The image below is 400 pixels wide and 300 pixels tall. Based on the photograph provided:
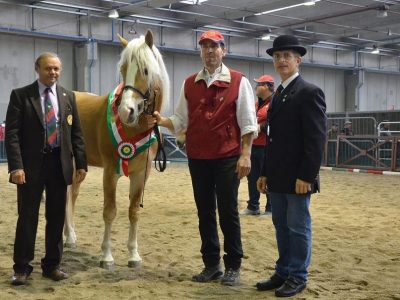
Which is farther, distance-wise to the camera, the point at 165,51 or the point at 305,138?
the point at 165,51

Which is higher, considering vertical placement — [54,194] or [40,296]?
[54,194]

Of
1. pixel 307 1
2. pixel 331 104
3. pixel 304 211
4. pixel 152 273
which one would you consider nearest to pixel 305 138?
pixel 304 211

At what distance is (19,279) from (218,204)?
157cm

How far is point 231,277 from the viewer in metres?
3.93

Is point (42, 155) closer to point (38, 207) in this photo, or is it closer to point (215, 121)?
point (38, 207)

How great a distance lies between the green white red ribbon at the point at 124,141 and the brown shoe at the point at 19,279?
1.15 m

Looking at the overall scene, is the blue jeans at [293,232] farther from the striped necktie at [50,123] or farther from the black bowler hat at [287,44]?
the striped necktie at [50,123]

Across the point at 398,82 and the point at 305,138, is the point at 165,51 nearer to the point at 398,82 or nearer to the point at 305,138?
the point at 398,82

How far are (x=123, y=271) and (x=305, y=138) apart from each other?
6.37 ft

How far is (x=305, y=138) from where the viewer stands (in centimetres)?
347

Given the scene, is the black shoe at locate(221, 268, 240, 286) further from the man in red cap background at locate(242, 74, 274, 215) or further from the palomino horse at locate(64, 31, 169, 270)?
the man in red cap background at locate(242, 74, 274, 215)

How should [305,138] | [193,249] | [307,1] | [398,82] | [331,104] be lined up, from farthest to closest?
[398,82], [331,104], [307,1], [193,249], [305,138]

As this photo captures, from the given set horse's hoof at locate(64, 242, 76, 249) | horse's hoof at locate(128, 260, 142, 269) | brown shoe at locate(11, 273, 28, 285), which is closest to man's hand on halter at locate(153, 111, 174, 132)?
horse's hoof at locate(128, 260, 142, 269)

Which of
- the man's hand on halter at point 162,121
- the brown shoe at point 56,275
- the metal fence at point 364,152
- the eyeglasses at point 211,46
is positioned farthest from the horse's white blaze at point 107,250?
the metal fence at point 364,152
